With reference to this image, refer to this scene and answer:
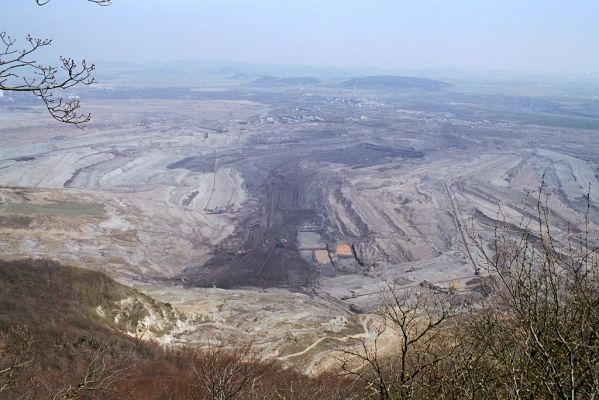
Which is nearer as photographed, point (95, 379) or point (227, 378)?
point (95, 379)

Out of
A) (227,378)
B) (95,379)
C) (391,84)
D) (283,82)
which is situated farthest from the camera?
(283,82)

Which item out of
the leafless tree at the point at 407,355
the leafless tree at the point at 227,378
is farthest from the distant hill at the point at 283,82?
the leafless tree at the point at 407,355

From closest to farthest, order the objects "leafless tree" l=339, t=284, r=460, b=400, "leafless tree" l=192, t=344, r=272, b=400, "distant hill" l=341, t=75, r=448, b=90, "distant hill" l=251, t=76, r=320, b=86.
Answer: "leafless tree" l=339, t=284, r=460, b=400 → "leafless tree" l=192, t=344, r=272, b=400 → "distant hill" l=341, t=75, r=448, b=90 → "distant hill" l=251, t=76, r=320, b=86

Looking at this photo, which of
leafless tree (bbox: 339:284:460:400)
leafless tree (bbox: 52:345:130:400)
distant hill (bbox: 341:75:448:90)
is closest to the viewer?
leafless tree (bbox: 339:284:460:400)

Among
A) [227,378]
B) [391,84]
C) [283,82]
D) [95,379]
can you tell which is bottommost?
[283,82]

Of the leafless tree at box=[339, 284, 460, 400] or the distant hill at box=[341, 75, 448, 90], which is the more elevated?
the leafless tree at box=[339, 284, 460, 400]

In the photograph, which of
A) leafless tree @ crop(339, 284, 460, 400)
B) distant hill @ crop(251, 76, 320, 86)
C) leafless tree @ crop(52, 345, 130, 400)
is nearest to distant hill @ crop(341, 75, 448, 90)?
distant hill @ crop(251, 76, 320, 86)

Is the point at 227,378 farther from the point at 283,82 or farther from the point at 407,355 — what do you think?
the point at 283,82

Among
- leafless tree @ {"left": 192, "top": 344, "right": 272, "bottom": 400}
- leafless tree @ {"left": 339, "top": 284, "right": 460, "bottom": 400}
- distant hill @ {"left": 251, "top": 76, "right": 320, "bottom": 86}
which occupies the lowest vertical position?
distant hill @ {"left": 251, "top": 76, "right": 320, "bottom": 86}

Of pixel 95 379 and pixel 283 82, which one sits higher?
pixel 95 379

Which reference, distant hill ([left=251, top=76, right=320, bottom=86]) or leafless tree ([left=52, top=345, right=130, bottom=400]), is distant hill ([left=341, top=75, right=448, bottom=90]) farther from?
leafless tree ([left=52, top=345, right=130, bottom=400])

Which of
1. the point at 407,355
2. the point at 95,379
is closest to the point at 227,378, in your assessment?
the point at 95,379

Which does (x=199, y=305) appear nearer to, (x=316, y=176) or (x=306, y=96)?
(x=316, y=176)

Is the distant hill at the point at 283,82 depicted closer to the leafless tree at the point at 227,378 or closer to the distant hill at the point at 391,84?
the distant hill at the point at 391,84
